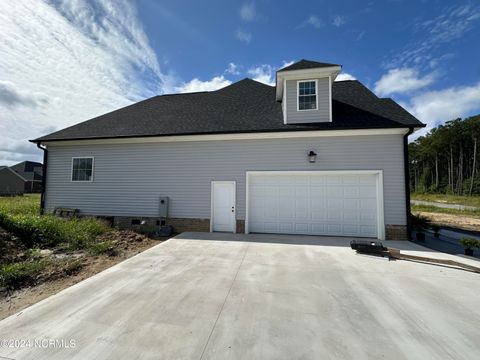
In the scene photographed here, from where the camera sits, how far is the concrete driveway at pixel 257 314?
91.5 inches

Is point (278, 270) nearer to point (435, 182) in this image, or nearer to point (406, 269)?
point (406, 269)

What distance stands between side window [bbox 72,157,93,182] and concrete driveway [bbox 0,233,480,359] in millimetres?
6357

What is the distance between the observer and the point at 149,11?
737cm

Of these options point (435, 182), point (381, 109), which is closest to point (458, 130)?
point (435, 182)

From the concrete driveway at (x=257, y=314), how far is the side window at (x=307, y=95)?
5595 mm

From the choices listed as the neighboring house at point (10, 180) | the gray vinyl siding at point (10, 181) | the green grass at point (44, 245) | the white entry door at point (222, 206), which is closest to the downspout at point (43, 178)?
the green grass at point (44, 245)

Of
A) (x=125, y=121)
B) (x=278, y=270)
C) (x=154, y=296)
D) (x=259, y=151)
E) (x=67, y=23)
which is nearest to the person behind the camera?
(x=154, y=296)

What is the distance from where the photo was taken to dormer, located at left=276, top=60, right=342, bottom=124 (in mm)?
7941

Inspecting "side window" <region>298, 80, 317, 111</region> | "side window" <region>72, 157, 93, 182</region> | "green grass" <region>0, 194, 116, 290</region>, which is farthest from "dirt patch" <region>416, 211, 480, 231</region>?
"side window" <region>72, 157, 93, 182</region>

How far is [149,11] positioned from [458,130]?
49.3 meters

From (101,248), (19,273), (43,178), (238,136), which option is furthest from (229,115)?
(43,178)

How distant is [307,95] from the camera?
819 cm

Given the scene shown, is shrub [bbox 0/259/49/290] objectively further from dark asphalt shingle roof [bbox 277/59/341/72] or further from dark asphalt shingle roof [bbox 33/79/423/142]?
dark asphalt shingle roof [bbox 277/59/341/72]

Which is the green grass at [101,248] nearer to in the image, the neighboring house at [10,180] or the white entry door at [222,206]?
the white entry door at [222,206]
